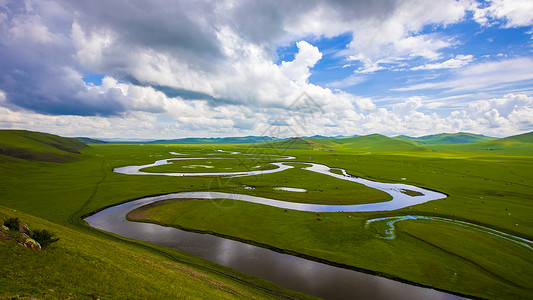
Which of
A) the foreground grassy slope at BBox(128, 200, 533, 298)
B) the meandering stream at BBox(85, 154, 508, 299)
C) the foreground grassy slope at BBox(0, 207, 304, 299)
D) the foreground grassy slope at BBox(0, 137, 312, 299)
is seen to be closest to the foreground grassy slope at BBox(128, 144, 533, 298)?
the foreground grassy slope at BBox(128, 200, 533, 298)

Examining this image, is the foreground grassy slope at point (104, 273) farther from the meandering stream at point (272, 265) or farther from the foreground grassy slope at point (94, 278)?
the meandering stream at point (272, 265)

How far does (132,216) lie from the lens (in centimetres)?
4231

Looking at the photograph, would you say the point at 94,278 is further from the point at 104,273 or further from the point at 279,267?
the point at 279,267

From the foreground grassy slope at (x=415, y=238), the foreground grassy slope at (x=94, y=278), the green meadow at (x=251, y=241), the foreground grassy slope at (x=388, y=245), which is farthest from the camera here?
the foreground grassy slope at (x=415, y=238)

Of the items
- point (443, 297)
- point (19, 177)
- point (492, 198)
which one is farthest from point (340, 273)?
point (19, 177)

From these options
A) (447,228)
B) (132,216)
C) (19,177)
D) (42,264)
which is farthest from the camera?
(19,177)

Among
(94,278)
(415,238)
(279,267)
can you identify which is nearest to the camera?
(94,278)

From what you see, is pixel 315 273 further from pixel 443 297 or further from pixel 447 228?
pixel 447 228

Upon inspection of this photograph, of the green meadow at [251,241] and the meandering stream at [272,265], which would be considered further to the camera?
the meandering stream at [272,265]

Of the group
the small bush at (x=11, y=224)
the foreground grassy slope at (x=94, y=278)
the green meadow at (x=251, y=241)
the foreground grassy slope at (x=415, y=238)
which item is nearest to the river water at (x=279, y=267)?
the green meadow at (x=251, y=241)

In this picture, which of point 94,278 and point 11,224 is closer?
point 94,278

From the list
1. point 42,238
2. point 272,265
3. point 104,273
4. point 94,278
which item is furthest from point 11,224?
point 272,265

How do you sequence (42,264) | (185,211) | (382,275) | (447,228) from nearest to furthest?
1. (42,264)
2. (382,275)
3. (447,228)
4. (185,211)

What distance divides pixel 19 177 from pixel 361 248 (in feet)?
328
